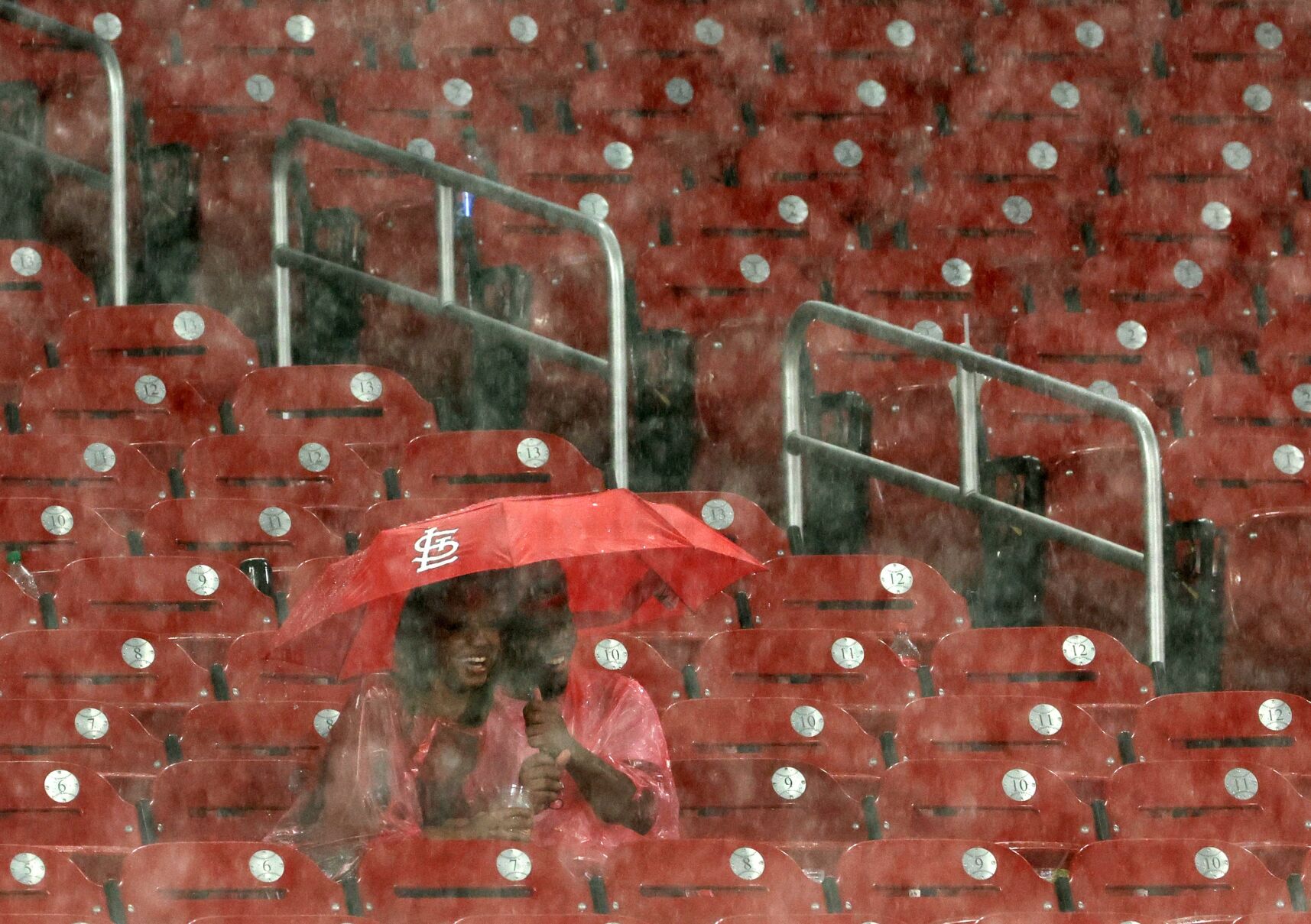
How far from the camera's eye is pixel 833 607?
5953 millimetres

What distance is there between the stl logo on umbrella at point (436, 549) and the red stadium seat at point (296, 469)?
73.1 inches

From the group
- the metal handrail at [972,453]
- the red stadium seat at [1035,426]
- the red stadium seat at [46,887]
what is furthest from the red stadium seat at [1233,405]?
the red stadium seat at [46,887]

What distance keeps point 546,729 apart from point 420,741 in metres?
0.31

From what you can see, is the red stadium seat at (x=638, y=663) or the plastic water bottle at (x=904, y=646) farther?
the plastic water bottle at (x=904, y=646)

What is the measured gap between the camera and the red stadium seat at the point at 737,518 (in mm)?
6227

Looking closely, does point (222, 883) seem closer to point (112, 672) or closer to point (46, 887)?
point (46, 887)

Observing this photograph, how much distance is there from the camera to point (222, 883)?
448cm

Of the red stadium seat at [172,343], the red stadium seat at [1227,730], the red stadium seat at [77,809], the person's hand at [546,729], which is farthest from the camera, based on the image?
the red stadium seat at [172,343]

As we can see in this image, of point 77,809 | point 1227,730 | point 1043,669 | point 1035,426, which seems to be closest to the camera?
point 77,809

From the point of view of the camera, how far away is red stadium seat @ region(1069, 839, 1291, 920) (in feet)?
15.5

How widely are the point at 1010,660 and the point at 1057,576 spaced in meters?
0.85

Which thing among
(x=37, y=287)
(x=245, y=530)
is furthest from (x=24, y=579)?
(x=37, y=287)

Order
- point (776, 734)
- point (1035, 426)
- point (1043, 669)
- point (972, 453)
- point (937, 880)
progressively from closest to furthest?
point (937, 880), point (776, 734), point (1043, 669), point (972, 453), point (1035, 426)

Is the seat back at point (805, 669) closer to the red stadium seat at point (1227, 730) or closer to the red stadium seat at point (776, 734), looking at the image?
the red stadium seat at point (776, 734)
